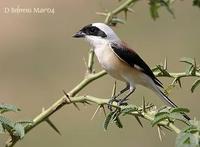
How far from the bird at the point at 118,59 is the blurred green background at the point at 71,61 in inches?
179

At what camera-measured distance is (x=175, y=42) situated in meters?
12.7

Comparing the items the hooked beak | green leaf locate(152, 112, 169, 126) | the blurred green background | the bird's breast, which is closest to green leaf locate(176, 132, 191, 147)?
green leaf locate(152, 112, 169, 126)

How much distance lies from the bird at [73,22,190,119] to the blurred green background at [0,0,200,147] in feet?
14.9

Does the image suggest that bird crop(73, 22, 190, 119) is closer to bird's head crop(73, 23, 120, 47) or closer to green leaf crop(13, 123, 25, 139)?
bird's head crop(73, 23, 120, 47)

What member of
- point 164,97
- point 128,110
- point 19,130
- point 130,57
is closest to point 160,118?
point 128,110

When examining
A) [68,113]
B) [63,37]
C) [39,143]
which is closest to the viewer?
[39,143]

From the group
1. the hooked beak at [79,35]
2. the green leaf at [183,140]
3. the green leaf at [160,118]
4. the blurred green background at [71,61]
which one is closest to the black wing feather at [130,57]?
the hooked beak at [79,35]

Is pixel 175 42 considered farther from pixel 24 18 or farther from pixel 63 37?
pixel 24 18

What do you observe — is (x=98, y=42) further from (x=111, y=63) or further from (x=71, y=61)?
(x=71, y=61)

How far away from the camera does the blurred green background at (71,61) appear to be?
9227 millimetres

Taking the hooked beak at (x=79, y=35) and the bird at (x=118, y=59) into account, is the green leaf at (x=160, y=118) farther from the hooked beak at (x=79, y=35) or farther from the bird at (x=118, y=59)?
the hooked beak at (x=79, y=35)

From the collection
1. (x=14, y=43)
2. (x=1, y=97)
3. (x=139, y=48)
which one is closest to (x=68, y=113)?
(x=1, y=97)

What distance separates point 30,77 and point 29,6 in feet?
10.1

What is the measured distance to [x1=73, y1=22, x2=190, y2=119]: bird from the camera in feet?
12.0
